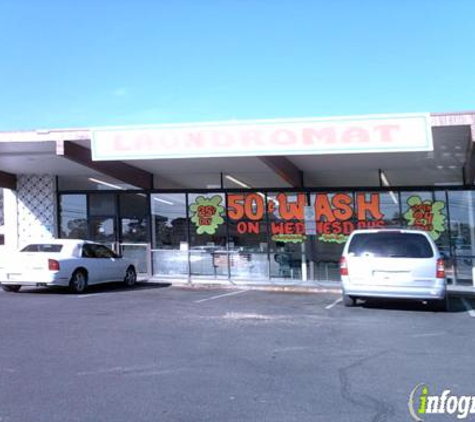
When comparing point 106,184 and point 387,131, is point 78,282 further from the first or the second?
point 387,131

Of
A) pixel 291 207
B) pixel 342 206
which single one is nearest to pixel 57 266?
pixel 291 207

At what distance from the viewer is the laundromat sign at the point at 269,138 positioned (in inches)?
516

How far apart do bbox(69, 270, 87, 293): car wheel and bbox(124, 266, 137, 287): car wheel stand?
2.04m

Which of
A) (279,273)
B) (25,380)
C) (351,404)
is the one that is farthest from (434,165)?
→ (25,380)

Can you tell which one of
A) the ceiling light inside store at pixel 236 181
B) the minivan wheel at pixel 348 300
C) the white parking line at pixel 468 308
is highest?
the ceiling light inside store at pixel 236 181

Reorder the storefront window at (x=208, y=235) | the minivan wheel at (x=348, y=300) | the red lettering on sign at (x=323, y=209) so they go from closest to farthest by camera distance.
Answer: the minivan wheel at (x=348, y=300)
the red lettering on sign at (x=323, y=209)
the storefront window at (x=208, y=235)

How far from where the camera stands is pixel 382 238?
10.9 metres

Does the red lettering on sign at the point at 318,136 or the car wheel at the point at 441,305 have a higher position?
the red lettering on sign at the point at 318,136

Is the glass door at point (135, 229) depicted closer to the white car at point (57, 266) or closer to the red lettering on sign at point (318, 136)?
the white car at point (57, 266)

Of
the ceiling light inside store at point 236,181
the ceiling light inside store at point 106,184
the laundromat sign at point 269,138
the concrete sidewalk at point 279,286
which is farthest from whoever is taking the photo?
the ceiling light inside store at point 106,184

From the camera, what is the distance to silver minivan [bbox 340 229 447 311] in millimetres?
10445

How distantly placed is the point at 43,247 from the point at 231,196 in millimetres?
6644

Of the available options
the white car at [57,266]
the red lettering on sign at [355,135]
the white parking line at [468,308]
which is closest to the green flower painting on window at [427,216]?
the white parking line at [468,308]

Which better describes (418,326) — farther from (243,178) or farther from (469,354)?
(243,178)
